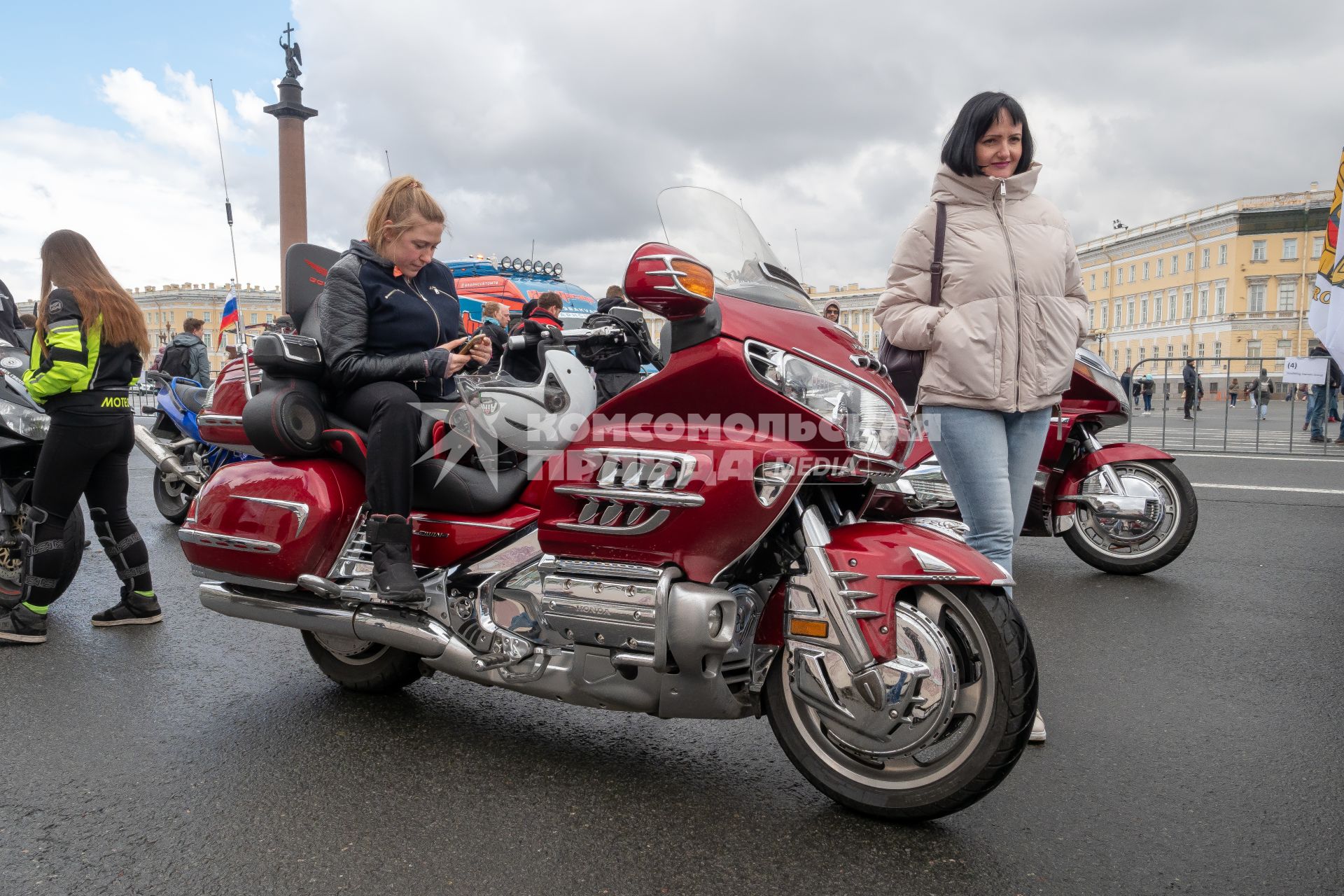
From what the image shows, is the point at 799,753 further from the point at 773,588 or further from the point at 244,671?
the point at 244,671

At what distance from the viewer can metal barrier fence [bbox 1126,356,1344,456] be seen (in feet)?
46.8

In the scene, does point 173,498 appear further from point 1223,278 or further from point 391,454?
point 1223,278

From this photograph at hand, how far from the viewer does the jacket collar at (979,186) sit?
3.02m

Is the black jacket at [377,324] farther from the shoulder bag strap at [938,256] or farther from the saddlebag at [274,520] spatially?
the shoulder bag strap at [938,256]

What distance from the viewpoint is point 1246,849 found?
7.66 feet

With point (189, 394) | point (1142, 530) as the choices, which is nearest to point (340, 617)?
point (1142, 530)

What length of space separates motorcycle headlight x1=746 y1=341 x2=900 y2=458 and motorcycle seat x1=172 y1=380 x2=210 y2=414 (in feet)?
19.5

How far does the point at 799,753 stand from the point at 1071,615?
2596 millimetres

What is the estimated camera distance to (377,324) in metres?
3.21

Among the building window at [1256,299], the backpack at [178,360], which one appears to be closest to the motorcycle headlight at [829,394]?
the backpack at [178,360]

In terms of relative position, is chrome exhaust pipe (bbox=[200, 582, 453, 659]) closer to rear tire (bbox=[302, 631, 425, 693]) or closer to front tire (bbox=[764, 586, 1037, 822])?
rear tire (bbox=[302, 631, 425, 693])

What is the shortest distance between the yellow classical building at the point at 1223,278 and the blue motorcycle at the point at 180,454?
219 feet

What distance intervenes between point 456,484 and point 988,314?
1723mm

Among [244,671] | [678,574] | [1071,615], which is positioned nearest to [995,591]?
[678,574]
